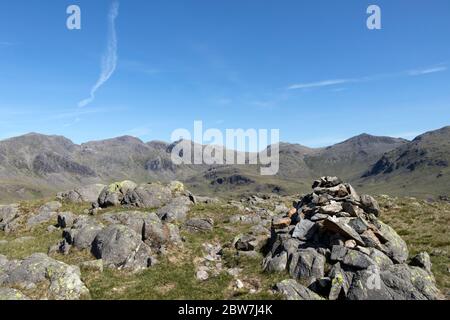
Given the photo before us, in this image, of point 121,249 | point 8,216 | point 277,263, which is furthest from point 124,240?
point 8,216

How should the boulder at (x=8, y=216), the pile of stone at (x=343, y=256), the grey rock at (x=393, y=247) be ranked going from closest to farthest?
the pile of stone at (x=343, y=256) → the grey rock at (x=393, y=247) → the boulder at (x=8, y=216)

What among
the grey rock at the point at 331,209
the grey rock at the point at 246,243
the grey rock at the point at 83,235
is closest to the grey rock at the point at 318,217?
the grey rock at the point at 331,209

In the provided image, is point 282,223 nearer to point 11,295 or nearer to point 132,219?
point 132,219

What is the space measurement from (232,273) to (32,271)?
15.5 metres

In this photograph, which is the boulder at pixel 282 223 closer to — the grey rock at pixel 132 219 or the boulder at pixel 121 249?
the grey rock at pixel 132 219

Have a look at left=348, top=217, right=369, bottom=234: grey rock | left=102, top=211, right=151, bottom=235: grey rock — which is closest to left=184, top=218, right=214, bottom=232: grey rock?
left=102, top=211, right=151, bottom=235: grey rock

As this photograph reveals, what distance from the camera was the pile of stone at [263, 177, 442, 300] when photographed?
79.7 ft

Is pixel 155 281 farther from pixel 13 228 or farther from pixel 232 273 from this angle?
pixel 13 228

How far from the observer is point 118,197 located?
58.2 metres

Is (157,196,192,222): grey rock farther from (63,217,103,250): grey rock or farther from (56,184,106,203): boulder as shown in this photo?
(56,184,106,203): boulder
